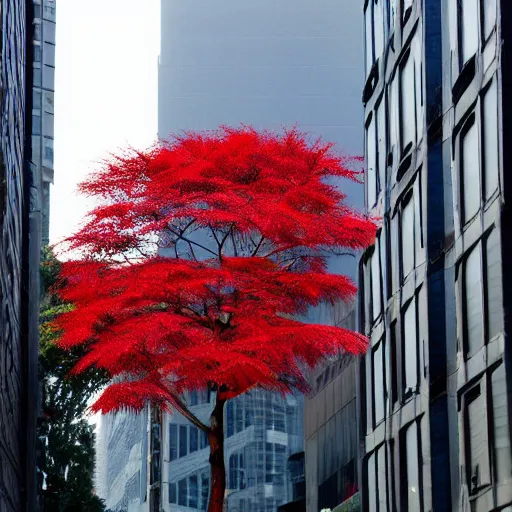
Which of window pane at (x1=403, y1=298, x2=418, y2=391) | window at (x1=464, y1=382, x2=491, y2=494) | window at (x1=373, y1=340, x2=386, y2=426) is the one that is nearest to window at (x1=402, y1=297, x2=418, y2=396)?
window pane at (x1=403, y1=298, x2=418, y2=391)

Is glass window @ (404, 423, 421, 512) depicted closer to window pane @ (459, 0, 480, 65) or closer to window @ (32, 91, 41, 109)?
window pane @ (459, 0, 480, 65)

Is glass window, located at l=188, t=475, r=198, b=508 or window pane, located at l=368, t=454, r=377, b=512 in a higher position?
glass window, located at l=188, t=475, r=198, b=508

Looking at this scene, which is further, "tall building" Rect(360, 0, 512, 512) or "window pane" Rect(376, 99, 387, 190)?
"window pane" Rect(376, 99, 387, 190)

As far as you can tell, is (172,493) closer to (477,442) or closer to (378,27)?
(378,27)

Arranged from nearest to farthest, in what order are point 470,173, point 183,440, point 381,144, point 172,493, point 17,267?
point 470,173, point 17,267, point 381,144, point 172,493, point 183,440

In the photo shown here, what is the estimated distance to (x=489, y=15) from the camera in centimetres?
2134

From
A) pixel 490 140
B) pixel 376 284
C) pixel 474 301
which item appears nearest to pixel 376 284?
pixel 376 284

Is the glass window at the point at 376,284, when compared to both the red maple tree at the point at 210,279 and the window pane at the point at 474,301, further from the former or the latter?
the window pane at the point at 474,301

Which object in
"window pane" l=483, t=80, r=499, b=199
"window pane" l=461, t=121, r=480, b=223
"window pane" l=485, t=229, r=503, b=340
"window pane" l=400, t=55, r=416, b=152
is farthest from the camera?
"window pane" l=400, t=55, r=416, b=152

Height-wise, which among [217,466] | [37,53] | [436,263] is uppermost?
[37,53]

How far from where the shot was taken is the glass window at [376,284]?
3082cm

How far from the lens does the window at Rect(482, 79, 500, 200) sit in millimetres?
20641

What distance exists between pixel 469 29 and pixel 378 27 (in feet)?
30.2

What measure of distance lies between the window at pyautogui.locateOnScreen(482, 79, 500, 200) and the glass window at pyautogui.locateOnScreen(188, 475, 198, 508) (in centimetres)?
2458
